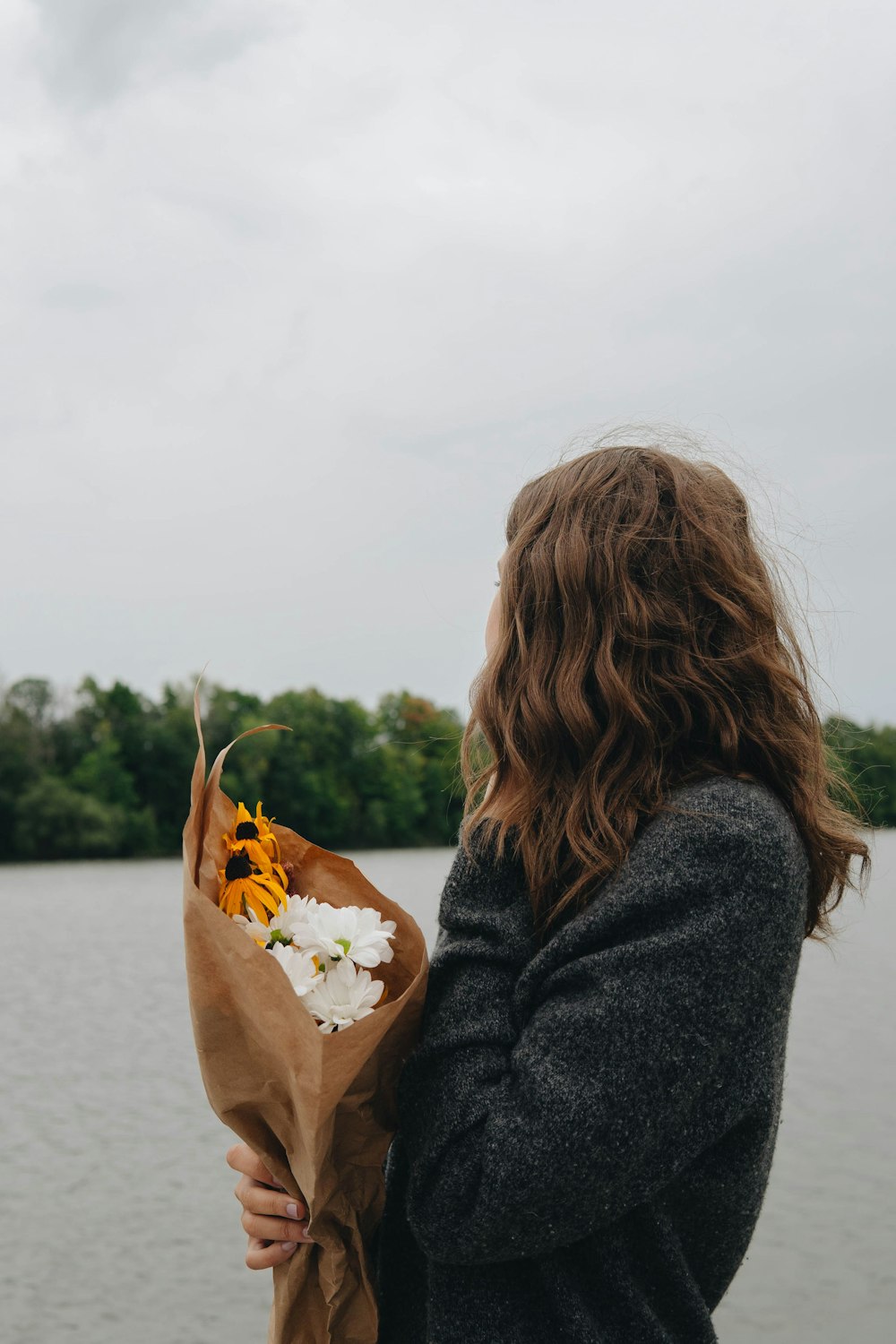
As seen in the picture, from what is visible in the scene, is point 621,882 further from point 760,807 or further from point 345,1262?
point 345,1262

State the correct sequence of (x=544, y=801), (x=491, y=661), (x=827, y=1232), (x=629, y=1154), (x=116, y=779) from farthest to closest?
(x=116, y=779)
(x=827, y=1232)
(x=491, y=661)
(x=544, y=801)
(x=629, y=1154)

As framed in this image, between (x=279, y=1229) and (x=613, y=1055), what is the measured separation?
0.56 meters

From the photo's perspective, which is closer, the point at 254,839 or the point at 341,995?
the point at 341,995

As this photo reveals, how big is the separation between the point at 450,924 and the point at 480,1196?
1.02 feet

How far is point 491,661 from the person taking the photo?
61.1 inches

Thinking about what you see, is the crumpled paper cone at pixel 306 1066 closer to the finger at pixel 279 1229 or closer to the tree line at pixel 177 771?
the finger at pixel 279 1229

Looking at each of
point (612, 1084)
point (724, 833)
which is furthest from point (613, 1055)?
point (724, 833)

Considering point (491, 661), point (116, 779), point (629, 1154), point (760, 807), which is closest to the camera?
point (629, 1154)

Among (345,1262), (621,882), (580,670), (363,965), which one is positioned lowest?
(345,1262)

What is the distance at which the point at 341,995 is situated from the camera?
1330 mm

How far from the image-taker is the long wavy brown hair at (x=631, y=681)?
142cm

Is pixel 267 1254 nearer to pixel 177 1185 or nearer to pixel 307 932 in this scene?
pixel 307 932

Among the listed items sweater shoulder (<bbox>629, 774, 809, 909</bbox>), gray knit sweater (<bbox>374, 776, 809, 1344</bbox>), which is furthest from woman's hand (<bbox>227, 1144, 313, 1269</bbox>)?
sweater shoulder (<bbox>629, 774, 809, 909</bbox>)

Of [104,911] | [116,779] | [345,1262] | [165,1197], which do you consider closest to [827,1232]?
[165,1197]
